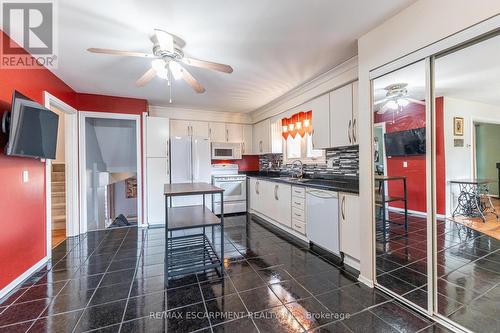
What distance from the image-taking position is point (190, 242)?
318cm

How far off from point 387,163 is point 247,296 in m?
1.80

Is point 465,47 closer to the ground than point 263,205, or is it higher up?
higher up

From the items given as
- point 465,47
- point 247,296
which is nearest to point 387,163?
point 465,47

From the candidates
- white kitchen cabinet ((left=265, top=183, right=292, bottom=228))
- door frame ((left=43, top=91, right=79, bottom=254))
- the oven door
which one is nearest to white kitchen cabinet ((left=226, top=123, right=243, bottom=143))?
the oven door

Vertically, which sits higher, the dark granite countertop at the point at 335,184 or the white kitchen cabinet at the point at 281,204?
the dark granite countertop at the point at 335,184

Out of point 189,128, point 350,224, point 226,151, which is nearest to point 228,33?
point 350,224

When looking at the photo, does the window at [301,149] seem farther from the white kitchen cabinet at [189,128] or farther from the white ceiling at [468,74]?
the white ceiling at [468,74]

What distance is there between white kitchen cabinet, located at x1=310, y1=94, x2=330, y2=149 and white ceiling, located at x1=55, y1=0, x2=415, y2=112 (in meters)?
0.40

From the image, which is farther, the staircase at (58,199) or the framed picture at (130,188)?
the framed picture at (130,188)

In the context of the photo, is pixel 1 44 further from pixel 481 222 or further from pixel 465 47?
pixel 481 222

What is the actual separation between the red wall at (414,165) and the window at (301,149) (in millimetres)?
1689

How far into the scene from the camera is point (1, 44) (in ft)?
6.68

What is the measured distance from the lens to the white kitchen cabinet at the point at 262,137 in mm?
4896

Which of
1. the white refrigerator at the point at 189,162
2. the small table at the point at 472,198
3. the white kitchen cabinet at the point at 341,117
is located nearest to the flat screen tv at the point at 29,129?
the white refrigerator at the point at 189,162
